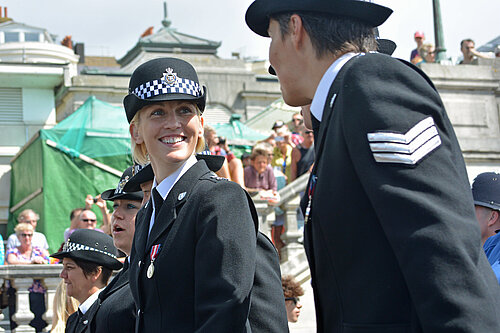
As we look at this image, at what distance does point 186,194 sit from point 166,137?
0.33 m

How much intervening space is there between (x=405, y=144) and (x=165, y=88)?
161 centimetres

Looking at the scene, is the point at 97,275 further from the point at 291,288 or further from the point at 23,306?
the point at 23,306

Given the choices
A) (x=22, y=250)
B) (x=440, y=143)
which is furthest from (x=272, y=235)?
(x=440, y=143)

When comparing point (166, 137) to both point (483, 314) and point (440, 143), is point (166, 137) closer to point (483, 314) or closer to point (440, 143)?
point (440, 143)

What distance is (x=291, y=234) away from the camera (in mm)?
11453

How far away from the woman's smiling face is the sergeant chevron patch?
4.96 ft

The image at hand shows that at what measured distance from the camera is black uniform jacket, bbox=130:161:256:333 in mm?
3068

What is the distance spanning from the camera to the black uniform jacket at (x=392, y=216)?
2.11m

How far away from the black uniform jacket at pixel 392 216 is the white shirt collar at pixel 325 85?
0.05m

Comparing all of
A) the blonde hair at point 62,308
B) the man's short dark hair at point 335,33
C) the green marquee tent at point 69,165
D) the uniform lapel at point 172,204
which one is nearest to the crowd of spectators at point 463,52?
the green marquee tent at point 69,165

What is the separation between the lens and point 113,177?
1555cm

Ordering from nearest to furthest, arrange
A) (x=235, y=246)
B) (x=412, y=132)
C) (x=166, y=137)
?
(x=412, y=132) < (x=235, y=246) < (x=166, y=137)

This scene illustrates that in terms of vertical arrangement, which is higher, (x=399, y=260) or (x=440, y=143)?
(x=440, y=143)

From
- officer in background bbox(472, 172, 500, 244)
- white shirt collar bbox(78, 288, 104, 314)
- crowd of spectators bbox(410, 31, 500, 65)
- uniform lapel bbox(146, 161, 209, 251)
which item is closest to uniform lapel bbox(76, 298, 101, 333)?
white shirt collar bbox(78, 288, 104, 314)
